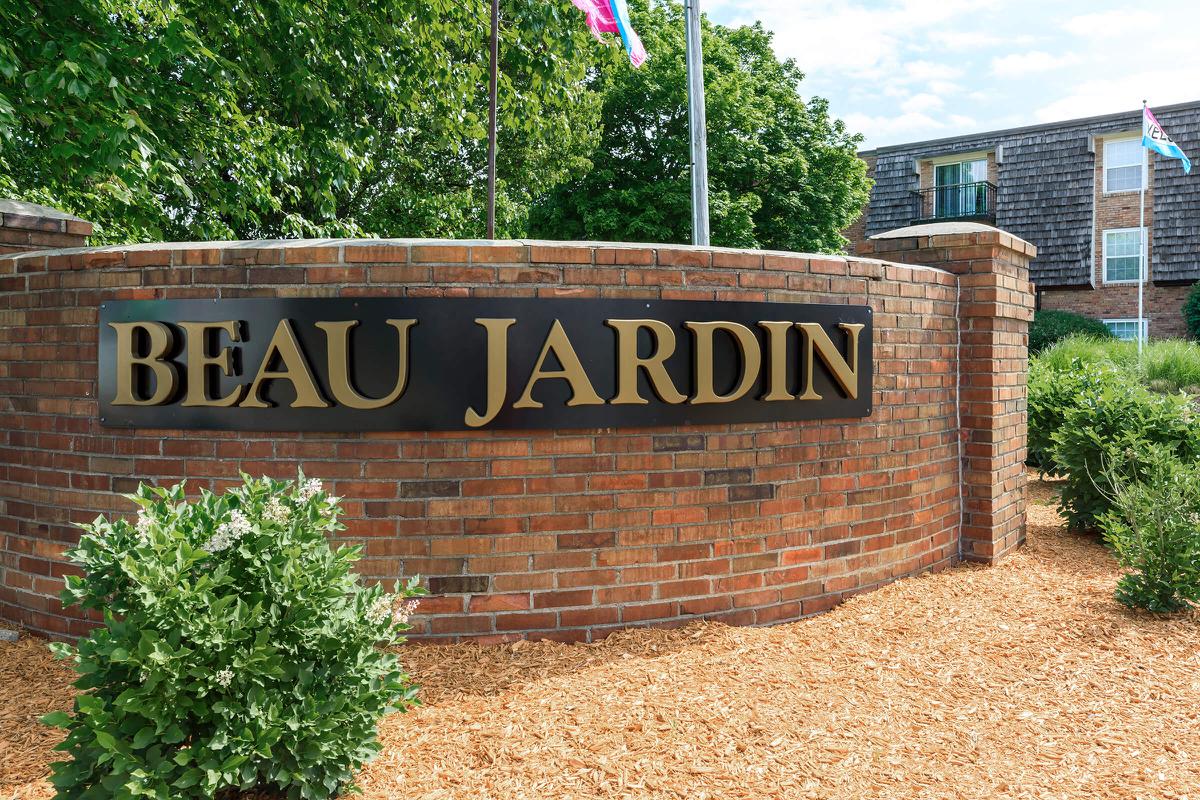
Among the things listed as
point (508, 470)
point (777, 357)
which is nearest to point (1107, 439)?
point (777, 357)

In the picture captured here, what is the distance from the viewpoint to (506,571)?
394 cm

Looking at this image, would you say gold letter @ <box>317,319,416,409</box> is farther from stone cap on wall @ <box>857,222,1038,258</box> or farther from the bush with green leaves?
stone cap on wall @ <box>857,222,1038,258</box>

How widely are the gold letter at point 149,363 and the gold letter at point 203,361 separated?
0.32 ft

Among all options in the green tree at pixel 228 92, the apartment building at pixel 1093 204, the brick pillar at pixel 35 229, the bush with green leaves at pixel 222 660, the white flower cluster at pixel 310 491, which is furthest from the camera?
the apartment building at pixel 1093 204

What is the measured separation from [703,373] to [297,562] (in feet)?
7.36

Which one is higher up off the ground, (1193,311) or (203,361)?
(1193,311)

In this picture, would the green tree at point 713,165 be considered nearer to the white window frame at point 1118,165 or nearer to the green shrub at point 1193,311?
the white window frame at point 1118,165

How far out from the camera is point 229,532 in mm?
2543

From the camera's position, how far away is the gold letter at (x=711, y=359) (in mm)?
4164

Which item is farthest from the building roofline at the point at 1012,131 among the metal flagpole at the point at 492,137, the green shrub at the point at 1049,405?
the metal flagpole at the point at 492,137

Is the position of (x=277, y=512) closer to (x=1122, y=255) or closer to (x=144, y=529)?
(x=144, y=529)

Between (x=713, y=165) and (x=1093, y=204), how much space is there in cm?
1093

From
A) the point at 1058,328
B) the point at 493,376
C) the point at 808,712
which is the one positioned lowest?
the point at 808,712

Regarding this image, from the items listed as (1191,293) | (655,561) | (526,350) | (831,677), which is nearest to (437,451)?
(526,350)
